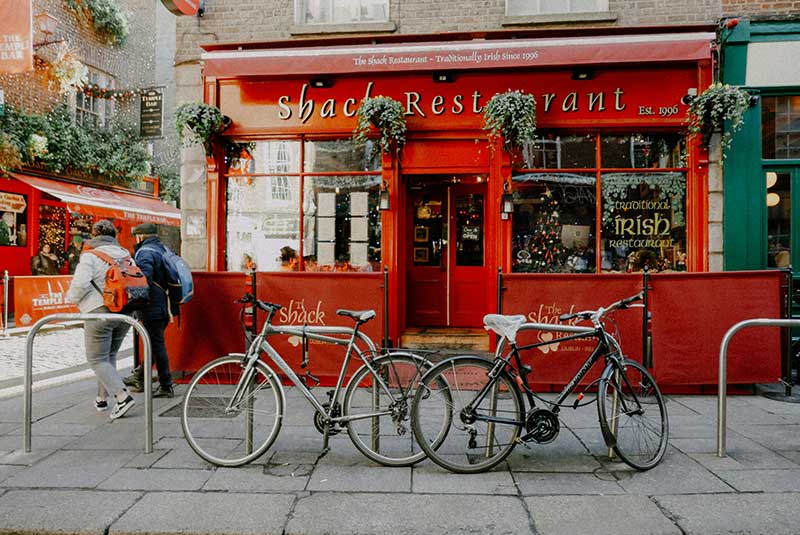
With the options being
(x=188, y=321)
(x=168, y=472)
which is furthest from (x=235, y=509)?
(x=188, y=321)

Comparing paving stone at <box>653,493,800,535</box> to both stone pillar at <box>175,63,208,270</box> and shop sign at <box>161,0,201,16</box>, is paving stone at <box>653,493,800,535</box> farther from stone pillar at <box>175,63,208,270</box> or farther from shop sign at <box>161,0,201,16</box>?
shop sign at <box>161,0,201,16</box>

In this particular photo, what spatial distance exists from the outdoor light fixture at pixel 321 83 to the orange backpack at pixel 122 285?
3.97m

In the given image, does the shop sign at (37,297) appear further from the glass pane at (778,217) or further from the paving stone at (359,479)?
the glass pane at (778,217)

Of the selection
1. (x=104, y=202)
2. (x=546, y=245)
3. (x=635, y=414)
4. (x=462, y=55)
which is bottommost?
(x=635, y=414)

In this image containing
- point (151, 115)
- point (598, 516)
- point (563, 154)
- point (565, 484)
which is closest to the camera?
point (598, 516)

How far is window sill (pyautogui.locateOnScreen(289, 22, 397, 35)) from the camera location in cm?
848

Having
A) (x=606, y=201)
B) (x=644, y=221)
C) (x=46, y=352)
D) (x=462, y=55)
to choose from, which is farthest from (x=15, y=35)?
(x=644, y=221)

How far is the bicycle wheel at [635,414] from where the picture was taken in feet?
14.4

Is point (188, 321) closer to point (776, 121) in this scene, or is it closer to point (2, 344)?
point (2, 344)

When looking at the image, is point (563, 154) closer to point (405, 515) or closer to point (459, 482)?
point (459, 482)

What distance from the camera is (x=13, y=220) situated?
49.5 feet

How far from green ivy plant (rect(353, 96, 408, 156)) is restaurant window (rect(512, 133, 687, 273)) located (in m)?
1.87

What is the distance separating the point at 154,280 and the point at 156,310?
1.14 ft

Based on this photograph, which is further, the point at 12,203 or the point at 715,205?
the point at 12,203
